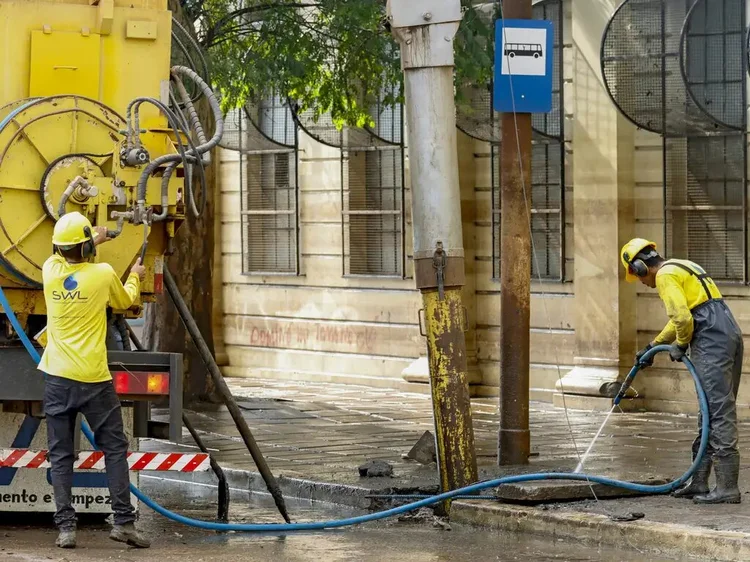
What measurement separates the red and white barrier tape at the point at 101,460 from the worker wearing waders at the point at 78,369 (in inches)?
9.9

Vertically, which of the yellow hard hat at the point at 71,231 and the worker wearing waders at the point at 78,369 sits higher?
the yellow hard hat at the point at 71,231

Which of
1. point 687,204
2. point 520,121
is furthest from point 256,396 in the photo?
point 520,121

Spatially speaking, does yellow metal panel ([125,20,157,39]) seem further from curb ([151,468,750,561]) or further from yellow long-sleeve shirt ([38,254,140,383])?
curb ([151,468,750,561])

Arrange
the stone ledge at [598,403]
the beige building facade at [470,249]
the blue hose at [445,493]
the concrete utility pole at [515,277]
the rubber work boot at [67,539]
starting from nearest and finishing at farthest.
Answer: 1. the rubber work boot at [67,539]
2. the blue hose at [445,493]
3. the concrete utility pole at [515,277]
4. the stone ledge at [598,403]
5. the beige building facade at [470,249]

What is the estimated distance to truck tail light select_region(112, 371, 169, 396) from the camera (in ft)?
28.4

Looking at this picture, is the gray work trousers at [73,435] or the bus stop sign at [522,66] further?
the bus stop sign at [522,66]

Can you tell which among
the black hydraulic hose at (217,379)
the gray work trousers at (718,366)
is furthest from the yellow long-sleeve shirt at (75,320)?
the gray work trousers at (718,366)

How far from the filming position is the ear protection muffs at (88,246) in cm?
834

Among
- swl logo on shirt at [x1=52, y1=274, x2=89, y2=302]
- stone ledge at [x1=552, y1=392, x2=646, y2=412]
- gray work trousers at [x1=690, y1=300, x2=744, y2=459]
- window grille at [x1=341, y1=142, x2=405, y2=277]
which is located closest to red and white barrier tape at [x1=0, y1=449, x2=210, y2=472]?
swl logo on shirt at [x1=52, y1=274, x2=89, y2=302]

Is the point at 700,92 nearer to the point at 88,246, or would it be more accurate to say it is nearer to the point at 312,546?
the point at 312,546

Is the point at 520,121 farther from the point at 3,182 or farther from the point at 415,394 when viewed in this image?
the point at 415,394

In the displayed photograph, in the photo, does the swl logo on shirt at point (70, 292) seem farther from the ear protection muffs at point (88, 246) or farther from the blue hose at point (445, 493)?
the blue hose at point (445, 493)

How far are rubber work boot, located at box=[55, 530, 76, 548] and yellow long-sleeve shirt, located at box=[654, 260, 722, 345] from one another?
11.4 ft

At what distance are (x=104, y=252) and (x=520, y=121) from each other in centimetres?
335
